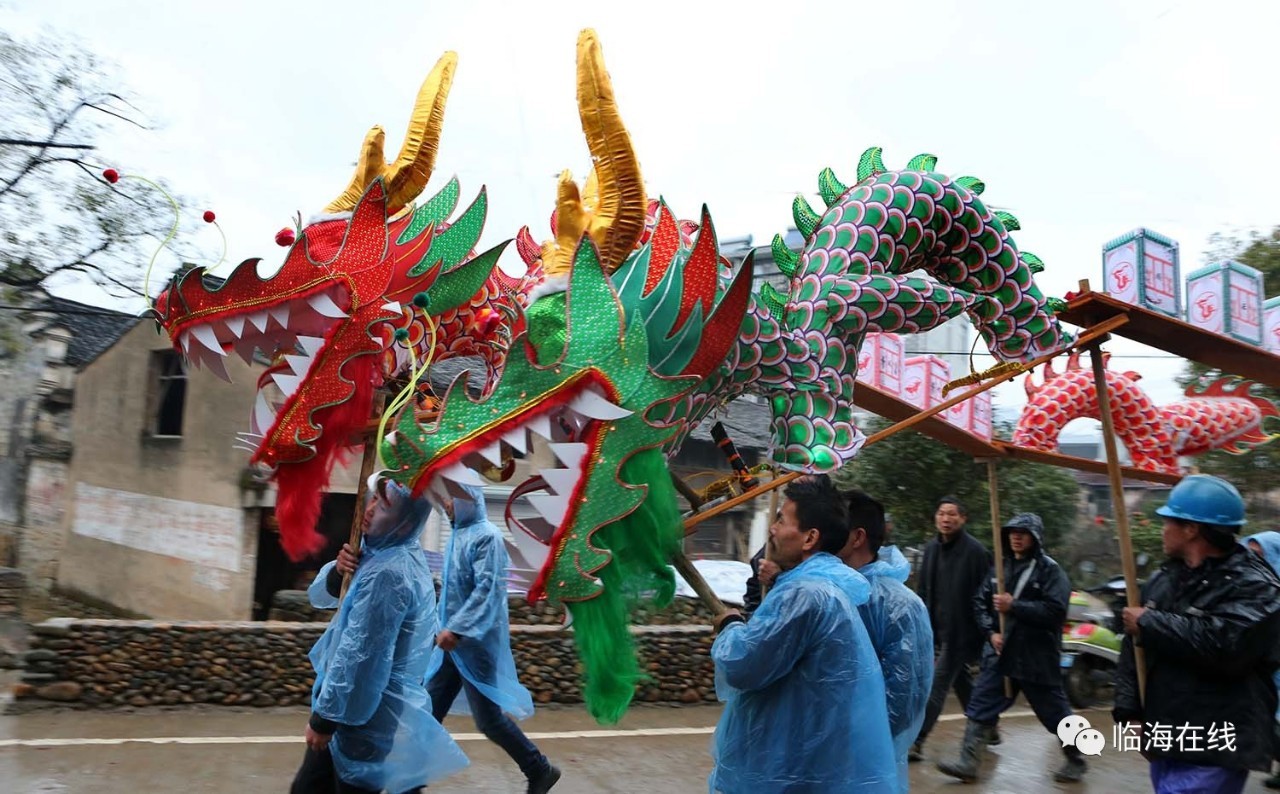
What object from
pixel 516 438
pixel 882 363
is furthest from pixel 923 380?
pixel 516 438

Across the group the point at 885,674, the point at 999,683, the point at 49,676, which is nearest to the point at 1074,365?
the point at 999,683

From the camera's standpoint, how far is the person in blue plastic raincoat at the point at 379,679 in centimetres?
343

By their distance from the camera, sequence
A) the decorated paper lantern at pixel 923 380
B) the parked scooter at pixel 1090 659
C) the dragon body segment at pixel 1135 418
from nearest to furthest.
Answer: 1. the decorated paper lantern at pixel 923 380
2. the dragon body segment at pixel 1135 418
3. the parked scooter at pixel 1090 659

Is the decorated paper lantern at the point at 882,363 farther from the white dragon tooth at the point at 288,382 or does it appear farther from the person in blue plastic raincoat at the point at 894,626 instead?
the white dragon tooth at the point at 288,382

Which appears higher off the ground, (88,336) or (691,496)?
(88,336)

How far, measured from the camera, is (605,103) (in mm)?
2600

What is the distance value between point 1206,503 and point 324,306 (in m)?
2.69

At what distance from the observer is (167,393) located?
1231 centimetres

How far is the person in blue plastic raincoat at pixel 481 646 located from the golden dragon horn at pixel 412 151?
1.45m

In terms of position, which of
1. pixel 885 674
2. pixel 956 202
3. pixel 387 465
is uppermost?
pixel 956 202

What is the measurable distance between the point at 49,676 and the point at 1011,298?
19.4 ft

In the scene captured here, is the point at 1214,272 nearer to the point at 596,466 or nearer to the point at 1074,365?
the point at 1074,365

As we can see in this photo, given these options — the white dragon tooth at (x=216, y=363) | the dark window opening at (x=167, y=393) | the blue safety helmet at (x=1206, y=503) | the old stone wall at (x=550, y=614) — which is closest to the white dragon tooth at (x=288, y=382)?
the white dragon tooth at (x=216, y=363)

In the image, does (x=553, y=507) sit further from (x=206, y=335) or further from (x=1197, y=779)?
(x=1197, y=779)
